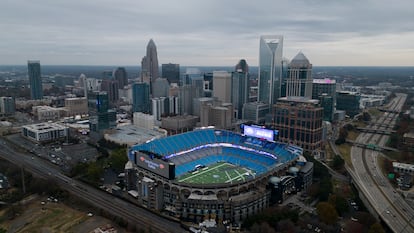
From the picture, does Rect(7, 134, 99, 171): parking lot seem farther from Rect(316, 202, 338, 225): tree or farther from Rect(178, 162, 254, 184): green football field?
Rect(316, 202, 338, 225): tree

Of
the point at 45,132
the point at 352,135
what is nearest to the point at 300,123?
the point at 352,135

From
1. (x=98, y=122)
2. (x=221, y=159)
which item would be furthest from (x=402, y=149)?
(x=98, y=122)

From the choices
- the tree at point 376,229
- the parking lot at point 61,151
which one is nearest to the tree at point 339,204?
the tree at point 376,229

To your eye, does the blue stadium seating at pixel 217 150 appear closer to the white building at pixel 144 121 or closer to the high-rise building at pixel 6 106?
the white building at pixel 144 121

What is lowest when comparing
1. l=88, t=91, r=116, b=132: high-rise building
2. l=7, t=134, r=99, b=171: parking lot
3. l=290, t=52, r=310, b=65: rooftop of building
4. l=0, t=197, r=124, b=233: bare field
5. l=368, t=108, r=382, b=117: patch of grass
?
l=0, t=197, r=124, b=233: bare field

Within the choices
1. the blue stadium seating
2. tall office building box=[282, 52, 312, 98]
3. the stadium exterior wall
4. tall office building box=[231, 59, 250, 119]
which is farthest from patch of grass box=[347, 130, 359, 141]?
the stadium exterior wall

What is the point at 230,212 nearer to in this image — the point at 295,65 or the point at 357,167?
the point at 357,167
